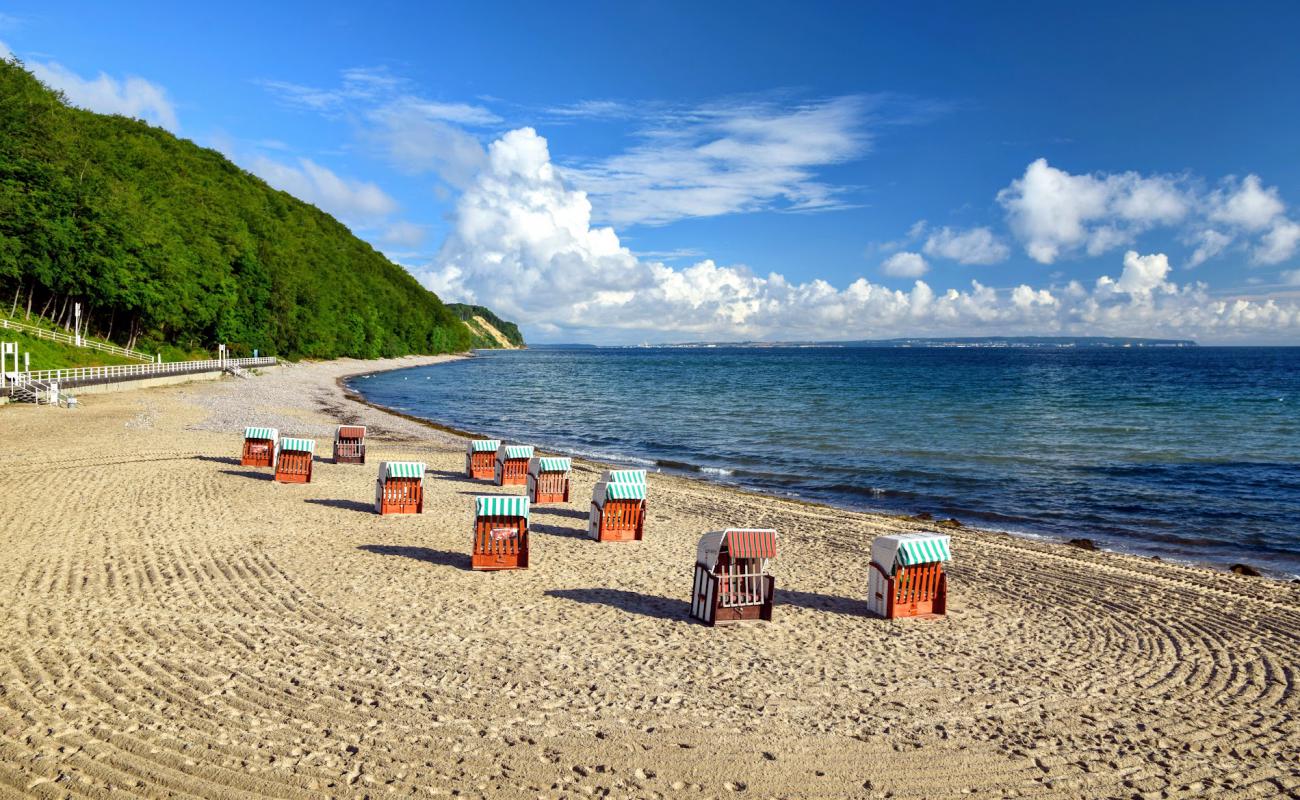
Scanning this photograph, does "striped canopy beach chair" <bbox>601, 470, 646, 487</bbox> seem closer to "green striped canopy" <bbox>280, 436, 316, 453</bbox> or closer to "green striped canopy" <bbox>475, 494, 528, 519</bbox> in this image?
"green striped canopy" <bbox>475, 494, 528, 519</bbox>

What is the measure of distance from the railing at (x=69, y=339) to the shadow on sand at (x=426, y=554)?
155 ft

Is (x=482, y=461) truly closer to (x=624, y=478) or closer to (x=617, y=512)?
(x=624, y=478)

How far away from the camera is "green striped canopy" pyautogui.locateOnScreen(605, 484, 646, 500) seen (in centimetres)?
1619

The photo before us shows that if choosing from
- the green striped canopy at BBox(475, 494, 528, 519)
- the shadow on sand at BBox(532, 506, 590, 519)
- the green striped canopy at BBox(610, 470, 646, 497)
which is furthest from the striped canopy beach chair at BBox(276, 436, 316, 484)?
the green striped canopy at BBox(475, 494, 528, 519)

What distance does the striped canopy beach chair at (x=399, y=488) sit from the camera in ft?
58.2

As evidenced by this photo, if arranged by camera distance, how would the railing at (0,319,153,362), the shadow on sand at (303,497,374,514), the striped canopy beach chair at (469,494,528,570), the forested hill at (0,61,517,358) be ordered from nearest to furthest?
the striped canopy beach chair at (469,494,528,570)
the shadow on sand at (303,497,374,514)
the railing at (0,319,153,362)
the forested hill at (0,61,517,358)

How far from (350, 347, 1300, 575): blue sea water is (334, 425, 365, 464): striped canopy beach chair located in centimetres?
1081

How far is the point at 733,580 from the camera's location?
1114cm

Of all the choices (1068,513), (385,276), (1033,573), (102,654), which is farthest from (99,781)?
(385,276)

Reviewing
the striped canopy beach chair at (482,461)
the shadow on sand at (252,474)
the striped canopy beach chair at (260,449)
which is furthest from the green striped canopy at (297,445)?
the striped canopy beach chair at (482,461)

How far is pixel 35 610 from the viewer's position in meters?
10.1

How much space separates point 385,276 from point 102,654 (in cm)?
17677

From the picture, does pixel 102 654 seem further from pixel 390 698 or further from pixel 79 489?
pixel 79 489

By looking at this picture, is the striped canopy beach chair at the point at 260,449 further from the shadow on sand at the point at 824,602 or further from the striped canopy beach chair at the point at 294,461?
the shadow on sand at the point at 824,602
